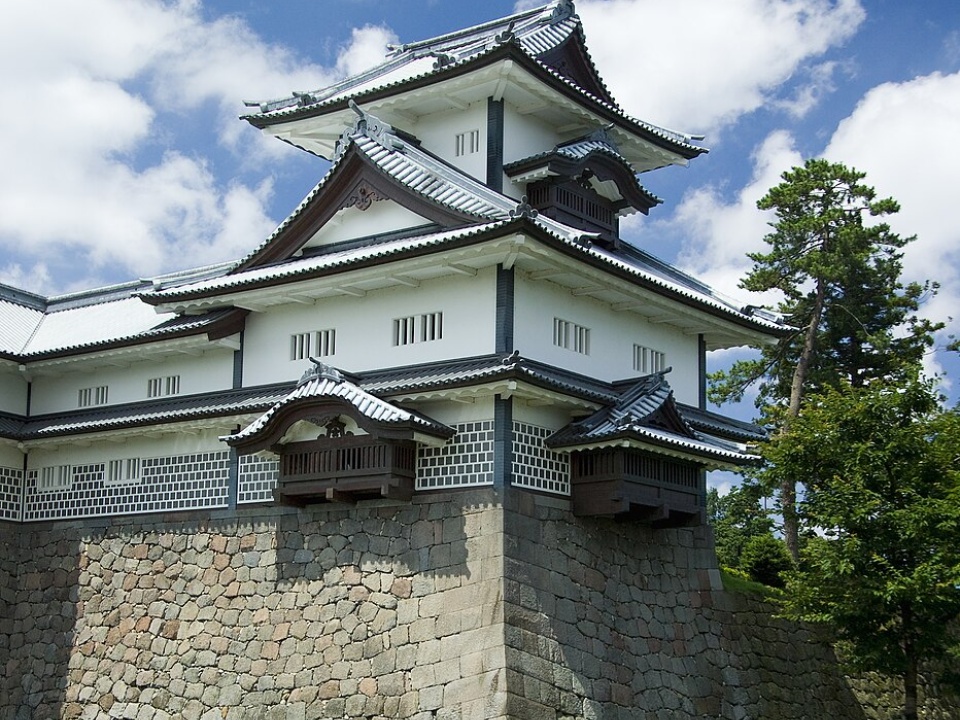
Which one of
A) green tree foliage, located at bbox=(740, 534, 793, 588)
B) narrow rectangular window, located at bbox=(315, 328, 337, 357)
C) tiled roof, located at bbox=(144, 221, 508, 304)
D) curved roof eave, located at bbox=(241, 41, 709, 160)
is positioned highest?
curved roof eave, located at bbox=(241, 41, 709, 160)

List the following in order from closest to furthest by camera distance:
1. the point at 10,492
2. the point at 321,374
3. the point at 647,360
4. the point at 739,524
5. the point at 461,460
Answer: the point at 461,460
the point at 321,374
the point at 647,360
the point at 10,492
the point at 739,524

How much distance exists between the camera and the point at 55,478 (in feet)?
77.1

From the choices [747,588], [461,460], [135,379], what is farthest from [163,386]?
[747,588]

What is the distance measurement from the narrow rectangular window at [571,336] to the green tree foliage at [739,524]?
13.0 meters

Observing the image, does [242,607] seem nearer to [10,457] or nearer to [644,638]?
[644,638]

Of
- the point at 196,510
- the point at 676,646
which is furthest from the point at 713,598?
the point at 196,510

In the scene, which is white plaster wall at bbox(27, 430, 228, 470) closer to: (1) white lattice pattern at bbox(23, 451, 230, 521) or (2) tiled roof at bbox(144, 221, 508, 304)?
(1) white lattice pattern at bbox(23, 451, 230, 521)

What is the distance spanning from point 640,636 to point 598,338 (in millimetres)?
4806

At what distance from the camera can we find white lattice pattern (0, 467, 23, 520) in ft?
77.0

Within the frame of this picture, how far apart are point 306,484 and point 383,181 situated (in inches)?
202

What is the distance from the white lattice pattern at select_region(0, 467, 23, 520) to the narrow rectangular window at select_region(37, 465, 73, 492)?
436 mm

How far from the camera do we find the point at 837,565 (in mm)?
19688

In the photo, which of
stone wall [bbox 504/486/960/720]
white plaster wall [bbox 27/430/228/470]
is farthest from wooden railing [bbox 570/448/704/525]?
white plaster wall [bbox 27/430/228/470]

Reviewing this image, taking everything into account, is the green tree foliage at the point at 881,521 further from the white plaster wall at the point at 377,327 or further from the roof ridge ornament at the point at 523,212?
the roof ridge ornament at the point at 523,212
